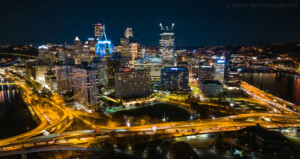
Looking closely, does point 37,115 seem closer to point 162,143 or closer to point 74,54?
point 162,143

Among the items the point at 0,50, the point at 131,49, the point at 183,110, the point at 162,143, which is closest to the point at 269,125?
the point at 183,110

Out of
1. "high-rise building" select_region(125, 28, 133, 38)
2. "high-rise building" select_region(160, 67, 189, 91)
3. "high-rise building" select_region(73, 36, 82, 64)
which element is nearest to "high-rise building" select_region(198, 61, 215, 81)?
"high-rise building" select_region(160, 67, 189, 91)

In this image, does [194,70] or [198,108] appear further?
[194,70]

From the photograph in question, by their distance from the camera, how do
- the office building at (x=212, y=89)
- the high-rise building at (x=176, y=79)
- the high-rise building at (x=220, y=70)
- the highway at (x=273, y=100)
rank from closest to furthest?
the highway at (x=273, y=100) → the office building at (x=212, y=89) → the high-rise building at (x=176, y=79) → the high-rise building at (x=220, y=70)

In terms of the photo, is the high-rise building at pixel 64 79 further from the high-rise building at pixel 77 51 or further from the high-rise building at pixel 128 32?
the high-rise building at pixel 128 32

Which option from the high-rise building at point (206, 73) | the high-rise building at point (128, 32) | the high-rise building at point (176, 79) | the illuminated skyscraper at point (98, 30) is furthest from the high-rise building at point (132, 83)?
the illuminated skyscraper at point (98, 30)

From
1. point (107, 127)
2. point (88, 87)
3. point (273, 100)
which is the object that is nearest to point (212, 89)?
point (273, 100)

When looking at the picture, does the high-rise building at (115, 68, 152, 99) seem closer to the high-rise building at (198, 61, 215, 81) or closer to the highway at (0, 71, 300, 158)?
the highway at (0, 71, 300, 158)
